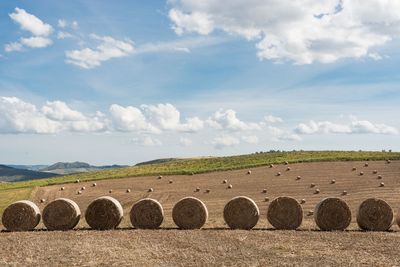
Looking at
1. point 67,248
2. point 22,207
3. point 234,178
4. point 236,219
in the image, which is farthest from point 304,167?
point 67,248

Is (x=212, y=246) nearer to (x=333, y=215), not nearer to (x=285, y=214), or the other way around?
(x=285, y=214)

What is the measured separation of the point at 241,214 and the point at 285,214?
2264 millimetres

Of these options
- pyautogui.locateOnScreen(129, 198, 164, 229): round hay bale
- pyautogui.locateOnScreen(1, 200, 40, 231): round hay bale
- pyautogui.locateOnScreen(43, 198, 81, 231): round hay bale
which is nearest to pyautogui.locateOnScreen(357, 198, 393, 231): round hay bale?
pyautogui.locateOnScreen(129, 198, 164, 229): round hay bale

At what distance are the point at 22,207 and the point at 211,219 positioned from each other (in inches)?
426

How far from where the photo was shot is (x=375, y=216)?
26.6 meters

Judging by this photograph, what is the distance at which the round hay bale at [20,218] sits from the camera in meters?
26.7

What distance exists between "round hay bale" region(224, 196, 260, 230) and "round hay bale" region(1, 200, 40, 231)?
988 cm

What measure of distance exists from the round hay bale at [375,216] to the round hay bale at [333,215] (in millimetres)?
757

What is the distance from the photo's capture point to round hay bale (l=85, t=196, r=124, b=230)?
27.1m

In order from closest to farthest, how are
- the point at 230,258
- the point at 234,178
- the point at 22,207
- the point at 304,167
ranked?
the point at 230,258 → the point at 22,207 → the point at 234,178 → the point at 304,167

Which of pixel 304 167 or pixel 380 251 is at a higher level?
pixel 304 167

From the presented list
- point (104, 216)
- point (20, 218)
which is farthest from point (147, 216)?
point (20, 218)

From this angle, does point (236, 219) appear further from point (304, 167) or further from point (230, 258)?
point (304, 167)

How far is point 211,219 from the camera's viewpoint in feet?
103
